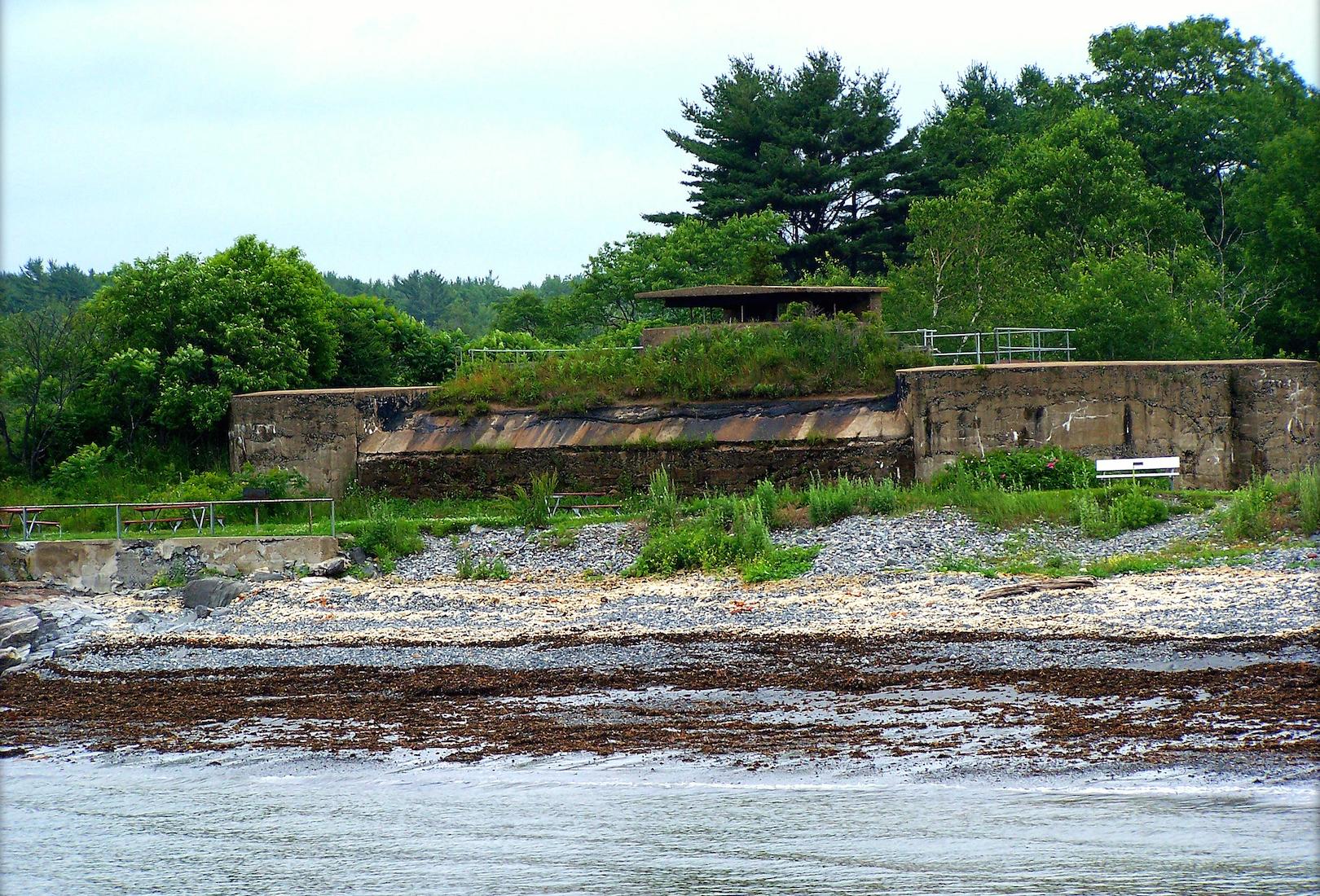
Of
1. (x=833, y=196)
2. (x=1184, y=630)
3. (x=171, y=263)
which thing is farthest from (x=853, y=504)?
(x=833, y=196)

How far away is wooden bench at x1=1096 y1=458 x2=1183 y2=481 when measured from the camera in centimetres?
2545

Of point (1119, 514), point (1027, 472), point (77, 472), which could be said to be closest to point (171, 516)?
point (77, 472)

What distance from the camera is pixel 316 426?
2956 centimetres

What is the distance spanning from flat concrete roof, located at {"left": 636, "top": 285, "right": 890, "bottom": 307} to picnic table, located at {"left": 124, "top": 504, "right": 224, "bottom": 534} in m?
9.99

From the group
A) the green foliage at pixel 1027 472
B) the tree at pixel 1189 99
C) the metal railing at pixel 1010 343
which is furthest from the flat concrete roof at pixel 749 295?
the tree at pixel 1189 99

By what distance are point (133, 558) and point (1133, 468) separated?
1732 cm

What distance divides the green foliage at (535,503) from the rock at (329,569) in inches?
127

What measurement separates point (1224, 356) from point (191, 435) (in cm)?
2560

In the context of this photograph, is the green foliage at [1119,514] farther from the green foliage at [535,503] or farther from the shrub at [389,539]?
the shrub at [389,539]

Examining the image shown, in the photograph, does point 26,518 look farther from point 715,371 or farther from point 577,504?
point 715,371

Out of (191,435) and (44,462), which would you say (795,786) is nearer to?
(191,435)

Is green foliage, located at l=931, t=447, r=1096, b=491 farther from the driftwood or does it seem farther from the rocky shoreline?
the driftwood

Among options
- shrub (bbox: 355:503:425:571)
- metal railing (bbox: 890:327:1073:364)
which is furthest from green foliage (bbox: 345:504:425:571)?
metal railing (bbox: 890:327:1073:364)

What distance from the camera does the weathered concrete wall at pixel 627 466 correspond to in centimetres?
2675
